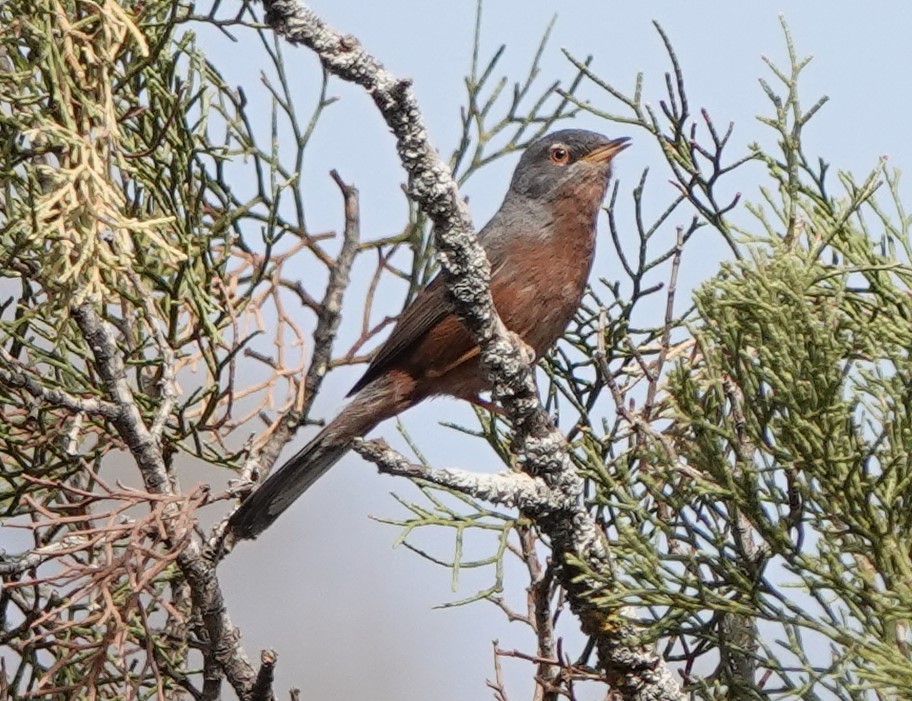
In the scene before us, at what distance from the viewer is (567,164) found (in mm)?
6246

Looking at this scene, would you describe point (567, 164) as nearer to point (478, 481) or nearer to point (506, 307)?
point (506, 307)

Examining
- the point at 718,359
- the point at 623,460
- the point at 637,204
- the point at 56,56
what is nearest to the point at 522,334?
the point at 637,204

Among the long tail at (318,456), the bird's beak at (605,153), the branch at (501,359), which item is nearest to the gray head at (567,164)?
the bird's beak at (605,153)

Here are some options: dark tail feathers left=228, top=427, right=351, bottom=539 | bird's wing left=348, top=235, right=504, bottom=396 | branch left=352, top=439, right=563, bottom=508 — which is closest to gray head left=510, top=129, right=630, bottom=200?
bird's wing left=348, top=235, right=504, bottom=396

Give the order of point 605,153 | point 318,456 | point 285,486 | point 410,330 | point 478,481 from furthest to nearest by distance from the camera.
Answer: point 605,153 < point 410,330 < point 318,456 < point 285,486 < point 478,481

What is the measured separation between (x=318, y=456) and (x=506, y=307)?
983 millimetres

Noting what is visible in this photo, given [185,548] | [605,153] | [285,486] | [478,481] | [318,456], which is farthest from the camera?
[605,153]

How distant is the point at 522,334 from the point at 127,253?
195 centimetres

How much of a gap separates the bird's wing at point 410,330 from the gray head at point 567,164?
0.64 metres

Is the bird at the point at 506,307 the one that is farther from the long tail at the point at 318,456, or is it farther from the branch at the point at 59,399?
the branch at the point at 59,399

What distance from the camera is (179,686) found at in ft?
13.8

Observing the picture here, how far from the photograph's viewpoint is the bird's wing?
5574 millimetres

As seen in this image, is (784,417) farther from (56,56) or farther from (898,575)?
(56,56)

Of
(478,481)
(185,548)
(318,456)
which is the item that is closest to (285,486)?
(318,456)
